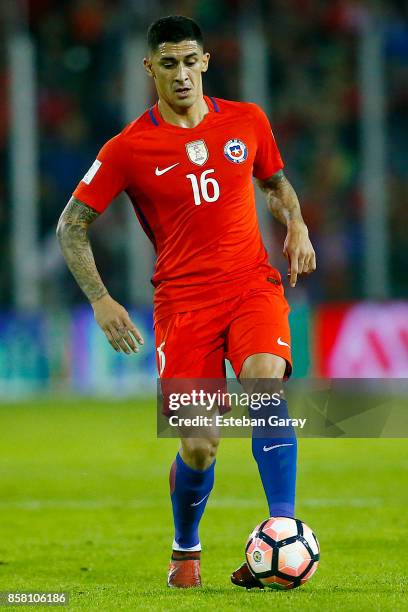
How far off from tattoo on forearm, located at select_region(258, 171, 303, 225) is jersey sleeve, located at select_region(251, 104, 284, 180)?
0.14ft

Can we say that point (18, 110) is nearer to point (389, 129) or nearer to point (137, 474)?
point (389, 129)

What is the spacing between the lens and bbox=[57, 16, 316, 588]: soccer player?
213 inches

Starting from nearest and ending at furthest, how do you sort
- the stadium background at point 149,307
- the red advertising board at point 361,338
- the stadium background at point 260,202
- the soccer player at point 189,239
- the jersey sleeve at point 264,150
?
the soccer player at point 189,239
the jersey sleeve at point 264,150
the stadium background at point 149,307
the red advertising board at point 361,338
the stadium background at point 260,202

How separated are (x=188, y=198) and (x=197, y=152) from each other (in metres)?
0.21

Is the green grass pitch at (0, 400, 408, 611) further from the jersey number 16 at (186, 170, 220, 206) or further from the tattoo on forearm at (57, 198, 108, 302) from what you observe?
the jersey number 16 at (186, 170, 220, 206)

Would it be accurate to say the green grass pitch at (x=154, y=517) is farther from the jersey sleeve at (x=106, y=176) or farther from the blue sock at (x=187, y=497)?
the jersey sleeve at (x=106, y=176)

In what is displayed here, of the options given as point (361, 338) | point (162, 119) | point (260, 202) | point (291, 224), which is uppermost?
point (162, 119)

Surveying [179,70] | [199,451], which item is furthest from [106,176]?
[199,451]

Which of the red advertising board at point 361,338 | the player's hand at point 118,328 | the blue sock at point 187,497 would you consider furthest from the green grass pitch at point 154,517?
the red advertising board at point 361,338

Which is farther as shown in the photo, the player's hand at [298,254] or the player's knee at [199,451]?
the player's hand at [298,254]

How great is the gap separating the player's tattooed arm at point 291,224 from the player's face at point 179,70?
0.58m

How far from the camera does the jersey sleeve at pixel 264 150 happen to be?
5734 millimetres

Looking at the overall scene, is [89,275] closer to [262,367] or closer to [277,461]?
[262,367]

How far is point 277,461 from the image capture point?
5145 mm
